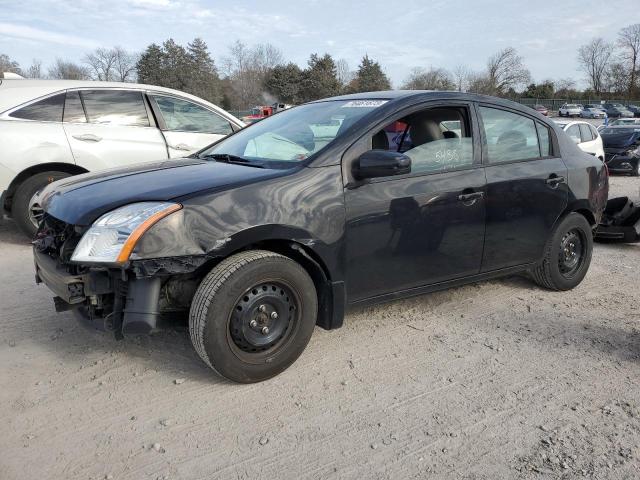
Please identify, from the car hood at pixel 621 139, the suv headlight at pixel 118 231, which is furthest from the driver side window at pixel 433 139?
the car hood at pixel 621 139

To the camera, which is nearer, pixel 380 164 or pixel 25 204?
pixel 380 164

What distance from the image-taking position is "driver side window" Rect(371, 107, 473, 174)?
11.6 ft

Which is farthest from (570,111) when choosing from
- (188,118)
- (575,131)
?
(188,118)

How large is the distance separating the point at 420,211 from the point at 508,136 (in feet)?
3.88

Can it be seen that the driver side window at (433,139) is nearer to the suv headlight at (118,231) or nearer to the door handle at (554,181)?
the door handle at (554,181)

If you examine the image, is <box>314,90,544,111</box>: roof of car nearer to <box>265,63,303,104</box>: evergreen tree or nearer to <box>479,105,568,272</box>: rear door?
<box>479,105,568,272</box>: rear door

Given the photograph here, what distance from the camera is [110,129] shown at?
6.08 m

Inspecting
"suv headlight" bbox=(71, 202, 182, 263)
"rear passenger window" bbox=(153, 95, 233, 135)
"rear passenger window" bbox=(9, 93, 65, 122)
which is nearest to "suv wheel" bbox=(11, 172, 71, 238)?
"rear passenger window" bbox=(9, 93, 65, 122)

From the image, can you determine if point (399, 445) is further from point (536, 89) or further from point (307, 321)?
point (536, 89)

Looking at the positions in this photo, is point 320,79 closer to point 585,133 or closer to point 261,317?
point 585,133

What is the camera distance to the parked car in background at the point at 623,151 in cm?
1403

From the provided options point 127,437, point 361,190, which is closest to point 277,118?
point 361,190

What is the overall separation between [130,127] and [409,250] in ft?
14.1

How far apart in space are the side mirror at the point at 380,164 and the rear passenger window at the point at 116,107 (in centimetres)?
413
